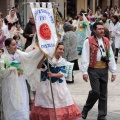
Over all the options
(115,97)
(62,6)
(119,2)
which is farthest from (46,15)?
(119,2)

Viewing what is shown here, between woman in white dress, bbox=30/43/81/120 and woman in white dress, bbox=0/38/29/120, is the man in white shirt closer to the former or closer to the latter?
woman in white dress, bbox=30/43/81/120

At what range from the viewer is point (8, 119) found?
25.6ft

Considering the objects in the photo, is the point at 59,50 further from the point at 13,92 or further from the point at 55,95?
the point at 13,92

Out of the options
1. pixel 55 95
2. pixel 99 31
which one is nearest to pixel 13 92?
pixel 55 95

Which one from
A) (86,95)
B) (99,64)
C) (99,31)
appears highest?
(99,31)

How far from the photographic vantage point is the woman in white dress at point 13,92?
7699mm

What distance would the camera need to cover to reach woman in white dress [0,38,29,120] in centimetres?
770

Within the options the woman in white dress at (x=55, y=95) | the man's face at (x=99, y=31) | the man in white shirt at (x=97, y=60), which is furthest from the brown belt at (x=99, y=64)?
the woman in white dress at (x=55, y=95)

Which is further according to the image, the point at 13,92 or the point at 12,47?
the point at 12,47

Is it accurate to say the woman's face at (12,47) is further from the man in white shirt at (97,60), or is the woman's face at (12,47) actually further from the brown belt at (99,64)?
the brown belt at (99,64)

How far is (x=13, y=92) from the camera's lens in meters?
7.71

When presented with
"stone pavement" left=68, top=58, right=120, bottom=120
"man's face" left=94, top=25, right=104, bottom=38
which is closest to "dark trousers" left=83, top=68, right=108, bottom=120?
"stone pavement" left=68, top=58, right=120, bottom=120

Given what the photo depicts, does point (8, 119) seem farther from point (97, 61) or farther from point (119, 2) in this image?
point (119, 2)

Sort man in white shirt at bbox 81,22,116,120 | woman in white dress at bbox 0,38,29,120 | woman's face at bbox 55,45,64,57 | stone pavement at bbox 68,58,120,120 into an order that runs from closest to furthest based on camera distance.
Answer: woman in white dress at bbox 0,38,29,120 < woman's face at bbox 55,45,64,57 < man in white shirt at bbox 81,22,116,120 < stone pavement at bbox 68,58,120,120
